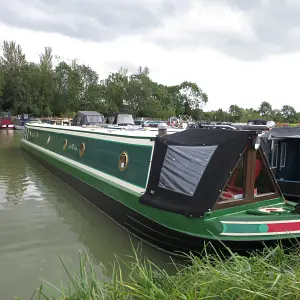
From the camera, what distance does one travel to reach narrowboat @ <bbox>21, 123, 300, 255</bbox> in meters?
4.15

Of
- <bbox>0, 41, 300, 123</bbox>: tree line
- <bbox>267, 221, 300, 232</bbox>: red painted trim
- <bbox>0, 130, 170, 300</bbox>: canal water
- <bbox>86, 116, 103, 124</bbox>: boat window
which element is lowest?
<bbox>0, 130, 170, 300</bbox>: canal water

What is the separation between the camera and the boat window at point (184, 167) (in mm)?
4539

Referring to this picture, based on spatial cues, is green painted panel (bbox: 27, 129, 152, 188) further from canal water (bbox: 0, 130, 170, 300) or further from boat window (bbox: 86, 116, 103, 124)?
boat window (bbox: 86, 116, 103, 124)

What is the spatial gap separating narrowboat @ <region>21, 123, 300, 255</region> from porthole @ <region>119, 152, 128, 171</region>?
20mm

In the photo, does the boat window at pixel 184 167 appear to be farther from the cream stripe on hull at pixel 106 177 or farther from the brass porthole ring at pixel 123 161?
the brass porthole ring at pixel 123 161

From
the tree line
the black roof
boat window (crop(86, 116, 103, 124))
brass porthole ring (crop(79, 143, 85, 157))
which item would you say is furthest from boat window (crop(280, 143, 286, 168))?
the tree line

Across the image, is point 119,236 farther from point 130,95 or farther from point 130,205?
point 130,95

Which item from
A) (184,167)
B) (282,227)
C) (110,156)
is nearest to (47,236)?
(110,156)

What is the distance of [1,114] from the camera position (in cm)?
3628

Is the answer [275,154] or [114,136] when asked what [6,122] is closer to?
[114,136]

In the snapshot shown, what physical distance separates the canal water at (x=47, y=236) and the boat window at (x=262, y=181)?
1.67 meters

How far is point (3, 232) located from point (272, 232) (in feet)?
13.6

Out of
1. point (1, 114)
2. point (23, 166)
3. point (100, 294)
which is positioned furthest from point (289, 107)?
point (100, 294)

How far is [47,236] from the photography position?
5.56 metres
